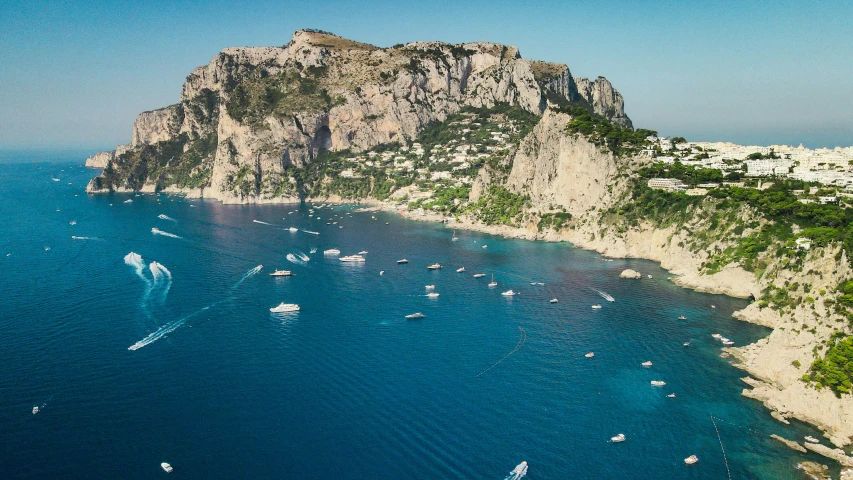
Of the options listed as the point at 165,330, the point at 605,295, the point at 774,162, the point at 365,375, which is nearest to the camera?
the point at 365,375

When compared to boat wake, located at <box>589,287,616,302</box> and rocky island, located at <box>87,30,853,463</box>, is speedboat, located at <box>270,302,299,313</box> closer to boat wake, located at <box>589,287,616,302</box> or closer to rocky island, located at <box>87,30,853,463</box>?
boat wake, located at <box>589,287,616,302</box>

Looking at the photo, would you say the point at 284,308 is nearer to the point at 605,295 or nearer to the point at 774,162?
the point at 605,295

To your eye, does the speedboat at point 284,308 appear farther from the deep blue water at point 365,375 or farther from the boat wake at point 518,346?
the boat wake at point 518,346

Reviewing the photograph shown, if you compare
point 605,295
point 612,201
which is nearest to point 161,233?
point 605,295

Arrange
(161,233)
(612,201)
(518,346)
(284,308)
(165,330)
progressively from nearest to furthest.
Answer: (518,346) < (165,330) < (284,308) < (612,201) < (161,233)

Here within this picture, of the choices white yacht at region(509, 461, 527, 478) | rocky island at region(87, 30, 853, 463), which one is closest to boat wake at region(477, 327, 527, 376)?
white yacht at region(509, 461, 527, 478)

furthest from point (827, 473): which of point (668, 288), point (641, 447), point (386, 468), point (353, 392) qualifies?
point (668, 288)
